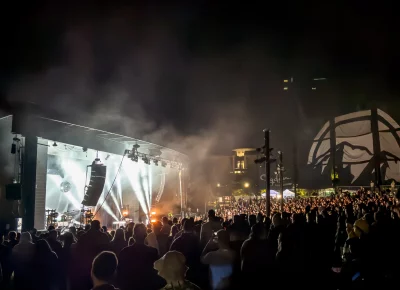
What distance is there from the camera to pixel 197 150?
32344 millimetres

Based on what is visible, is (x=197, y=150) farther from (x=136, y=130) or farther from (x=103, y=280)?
(x=103, y=280)

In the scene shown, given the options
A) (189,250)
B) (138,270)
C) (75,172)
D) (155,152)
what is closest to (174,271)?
(138,270)

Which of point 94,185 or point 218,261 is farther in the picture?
point 94,185

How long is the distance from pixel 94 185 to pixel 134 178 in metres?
8.50

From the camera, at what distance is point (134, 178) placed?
2514cm

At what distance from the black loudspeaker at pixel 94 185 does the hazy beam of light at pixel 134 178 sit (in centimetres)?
612

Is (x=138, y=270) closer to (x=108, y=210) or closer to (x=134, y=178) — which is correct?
(x=108, y=210)

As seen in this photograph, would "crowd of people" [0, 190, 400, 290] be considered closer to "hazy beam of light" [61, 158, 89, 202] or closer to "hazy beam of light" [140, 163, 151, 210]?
"hazy beam of light" [61, 158, 89, 202]

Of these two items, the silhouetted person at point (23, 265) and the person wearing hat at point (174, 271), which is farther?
the silhouetted person at point (23, 265)

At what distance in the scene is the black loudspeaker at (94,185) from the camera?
652 inches

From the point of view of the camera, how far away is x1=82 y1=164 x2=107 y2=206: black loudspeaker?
16562 millimetres

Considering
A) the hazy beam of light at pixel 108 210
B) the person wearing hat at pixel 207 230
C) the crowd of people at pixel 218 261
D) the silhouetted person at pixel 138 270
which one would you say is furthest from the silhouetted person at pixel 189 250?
the hazy beam of light at pixel 108 210

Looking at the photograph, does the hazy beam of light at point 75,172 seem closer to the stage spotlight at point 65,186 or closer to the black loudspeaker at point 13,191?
the stage spotlight at point 65,186

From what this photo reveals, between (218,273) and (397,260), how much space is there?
8.06 feet
